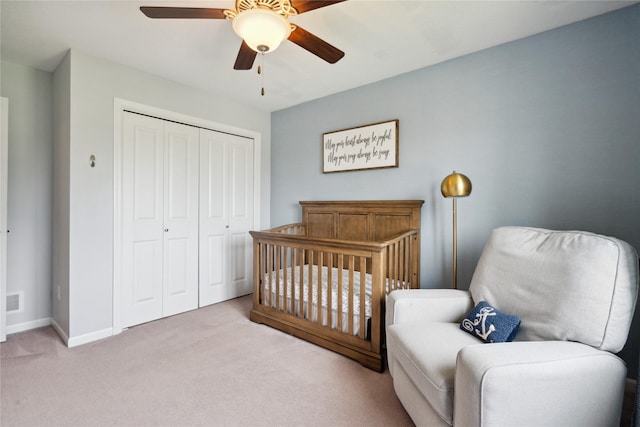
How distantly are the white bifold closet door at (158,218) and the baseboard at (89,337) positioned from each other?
0.15m

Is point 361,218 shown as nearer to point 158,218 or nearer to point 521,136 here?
point 521,136

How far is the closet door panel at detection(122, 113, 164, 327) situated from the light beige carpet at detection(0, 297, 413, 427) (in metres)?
0.31

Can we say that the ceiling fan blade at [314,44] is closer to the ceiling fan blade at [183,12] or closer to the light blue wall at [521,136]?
the ceiling fan blade at [183,12]

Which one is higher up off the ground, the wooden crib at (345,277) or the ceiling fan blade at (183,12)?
the ceiling fan blade at (183,12)

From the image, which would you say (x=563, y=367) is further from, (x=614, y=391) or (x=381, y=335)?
(x=381, y=335)

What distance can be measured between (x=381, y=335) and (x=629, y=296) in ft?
4.23

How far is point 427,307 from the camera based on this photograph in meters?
1.80

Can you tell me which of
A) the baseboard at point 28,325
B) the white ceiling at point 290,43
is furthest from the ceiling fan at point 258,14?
the baseboard at point 28,325

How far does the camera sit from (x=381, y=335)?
6.79ft

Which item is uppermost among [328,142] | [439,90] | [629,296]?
[439,90]

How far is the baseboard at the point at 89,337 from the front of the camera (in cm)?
238

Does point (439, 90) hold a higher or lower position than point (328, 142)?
higher

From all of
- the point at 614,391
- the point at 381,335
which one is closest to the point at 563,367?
the point at 614,391

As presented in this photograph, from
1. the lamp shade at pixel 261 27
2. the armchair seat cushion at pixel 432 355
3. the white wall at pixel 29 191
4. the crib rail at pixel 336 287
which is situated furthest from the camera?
the white wall at pixel 29 191
